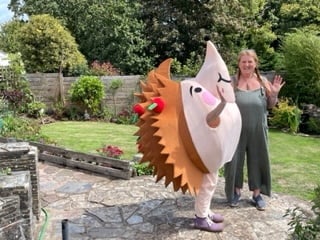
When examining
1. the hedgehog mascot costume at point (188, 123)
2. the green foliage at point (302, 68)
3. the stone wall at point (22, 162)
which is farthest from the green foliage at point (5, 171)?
the green foliage at point (302, 68)

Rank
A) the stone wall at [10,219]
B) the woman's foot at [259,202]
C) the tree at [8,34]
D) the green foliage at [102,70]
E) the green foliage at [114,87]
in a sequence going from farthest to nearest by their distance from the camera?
the tree at [8,34] < the green foliage at [102,70] < the green foliage at [114,87] < the woman's foot at [259,202] < the stone wall at [10,219]

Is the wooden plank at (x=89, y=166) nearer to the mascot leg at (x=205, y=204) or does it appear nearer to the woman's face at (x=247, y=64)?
the mascot leg at (x=205, y=204)

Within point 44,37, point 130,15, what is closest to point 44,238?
point 44,37

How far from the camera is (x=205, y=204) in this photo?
16.9 ft

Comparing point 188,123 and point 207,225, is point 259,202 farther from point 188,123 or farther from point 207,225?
point 188,123

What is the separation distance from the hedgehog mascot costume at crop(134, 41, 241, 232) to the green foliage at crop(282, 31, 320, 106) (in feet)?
29.5

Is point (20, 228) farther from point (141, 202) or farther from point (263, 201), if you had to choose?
point (263, 201)

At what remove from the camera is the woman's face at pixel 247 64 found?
5.39 metres

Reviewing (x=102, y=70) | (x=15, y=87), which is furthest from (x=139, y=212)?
(x=102, y=70)

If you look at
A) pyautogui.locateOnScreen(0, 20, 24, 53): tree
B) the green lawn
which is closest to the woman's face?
the green lawn

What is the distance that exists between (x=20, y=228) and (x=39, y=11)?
1756cm

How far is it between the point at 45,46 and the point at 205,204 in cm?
1195

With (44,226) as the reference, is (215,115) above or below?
above

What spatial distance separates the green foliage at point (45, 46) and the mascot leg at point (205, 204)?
1142 cm
